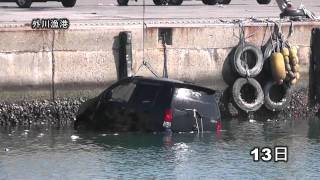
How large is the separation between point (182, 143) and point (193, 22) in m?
6.07

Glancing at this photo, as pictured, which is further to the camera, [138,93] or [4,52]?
[4,52]

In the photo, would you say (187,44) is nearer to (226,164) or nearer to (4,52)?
(4,52)

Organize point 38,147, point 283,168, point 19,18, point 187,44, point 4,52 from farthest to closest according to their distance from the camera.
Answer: point 19,18, point 187,44, point 4,52, point 38,147, point 283,168

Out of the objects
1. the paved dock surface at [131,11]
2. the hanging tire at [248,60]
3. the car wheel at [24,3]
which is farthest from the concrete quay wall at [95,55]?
the car wheel at [24,3]

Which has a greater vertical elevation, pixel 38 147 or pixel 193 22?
pixel 193 22

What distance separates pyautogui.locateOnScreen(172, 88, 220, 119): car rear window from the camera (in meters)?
20.8

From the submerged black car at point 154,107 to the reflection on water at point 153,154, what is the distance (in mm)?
248

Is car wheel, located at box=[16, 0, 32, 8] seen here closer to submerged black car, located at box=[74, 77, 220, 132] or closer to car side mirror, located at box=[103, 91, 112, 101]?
submerged black car, located at box=[74, 77, 220, 132]

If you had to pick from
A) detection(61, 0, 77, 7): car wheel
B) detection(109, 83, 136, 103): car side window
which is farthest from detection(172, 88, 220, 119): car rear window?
detection(61, 0, 77, 7): car wheel

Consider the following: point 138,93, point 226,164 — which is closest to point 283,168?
point 226,164

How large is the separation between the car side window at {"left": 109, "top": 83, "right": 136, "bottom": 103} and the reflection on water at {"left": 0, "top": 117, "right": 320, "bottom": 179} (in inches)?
31.6


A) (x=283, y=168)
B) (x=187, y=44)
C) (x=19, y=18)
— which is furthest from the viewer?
(x=19, y=18)

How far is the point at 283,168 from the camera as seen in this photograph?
61.0ft

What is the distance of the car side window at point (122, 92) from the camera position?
21.5 m
